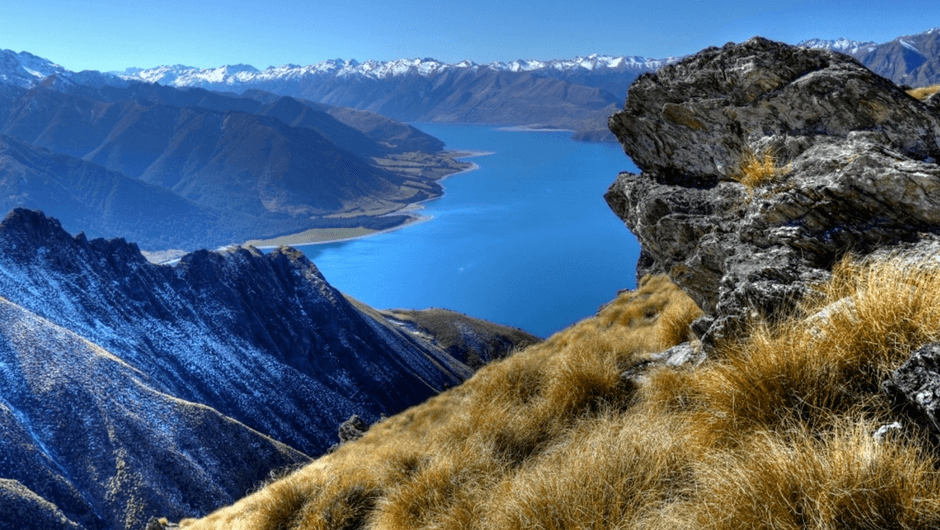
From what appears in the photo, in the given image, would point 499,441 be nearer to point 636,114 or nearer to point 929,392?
point 929,392

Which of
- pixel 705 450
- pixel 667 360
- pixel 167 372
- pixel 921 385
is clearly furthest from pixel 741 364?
pixel 167 372

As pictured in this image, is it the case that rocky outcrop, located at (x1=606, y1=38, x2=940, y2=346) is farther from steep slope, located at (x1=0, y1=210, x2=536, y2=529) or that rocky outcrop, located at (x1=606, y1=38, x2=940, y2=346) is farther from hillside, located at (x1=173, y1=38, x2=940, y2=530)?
steep slope, located at (x1=0, y1=210, x2=536, y2=529)

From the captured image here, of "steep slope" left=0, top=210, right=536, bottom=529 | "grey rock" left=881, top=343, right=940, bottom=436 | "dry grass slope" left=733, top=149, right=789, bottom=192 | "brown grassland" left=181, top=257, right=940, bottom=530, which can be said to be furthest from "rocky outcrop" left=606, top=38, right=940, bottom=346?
"steep slope" left=0, top=210, right=536, bottom=529

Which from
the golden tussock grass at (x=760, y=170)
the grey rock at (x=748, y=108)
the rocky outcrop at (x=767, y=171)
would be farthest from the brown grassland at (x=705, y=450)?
the grey rock at (x=748, y=108)

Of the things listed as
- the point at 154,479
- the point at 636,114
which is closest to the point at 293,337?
the point at 154,479

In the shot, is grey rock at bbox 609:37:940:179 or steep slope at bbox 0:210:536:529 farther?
steep slope at bbox 0:210:536:529

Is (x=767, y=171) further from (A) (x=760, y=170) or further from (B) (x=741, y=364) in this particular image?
(B) (x=741, y=364)
